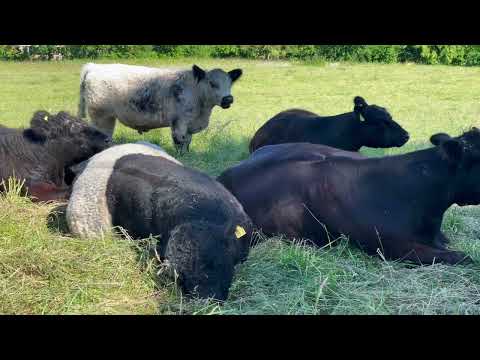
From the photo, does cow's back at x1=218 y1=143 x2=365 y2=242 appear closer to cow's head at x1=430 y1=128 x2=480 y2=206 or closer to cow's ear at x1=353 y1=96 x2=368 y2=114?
cow's head at x1=430 y1=128 x2=480 y2=206

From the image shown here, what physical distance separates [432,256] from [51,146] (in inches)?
181

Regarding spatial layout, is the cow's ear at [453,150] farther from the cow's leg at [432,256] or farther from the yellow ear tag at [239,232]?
the yellow ear tag at [239,232]

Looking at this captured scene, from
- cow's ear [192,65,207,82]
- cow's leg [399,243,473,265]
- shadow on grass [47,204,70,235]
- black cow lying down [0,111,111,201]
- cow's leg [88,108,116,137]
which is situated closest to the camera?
cow's leg [399,243,473,265]

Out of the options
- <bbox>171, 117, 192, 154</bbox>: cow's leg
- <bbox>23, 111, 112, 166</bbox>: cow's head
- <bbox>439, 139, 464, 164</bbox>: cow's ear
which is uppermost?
<bbox>439, 139, 464, 164</bbox>: cow's ear

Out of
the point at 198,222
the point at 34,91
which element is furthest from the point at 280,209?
the point at 34,91

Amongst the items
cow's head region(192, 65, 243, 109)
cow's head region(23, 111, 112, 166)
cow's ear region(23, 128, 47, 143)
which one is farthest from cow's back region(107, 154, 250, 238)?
cow's head region(192, 65, 243, 109)

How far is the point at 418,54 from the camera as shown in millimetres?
24578

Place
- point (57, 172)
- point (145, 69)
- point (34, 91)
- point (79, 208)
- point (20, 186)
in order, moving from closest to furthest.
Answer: point (79, 208), point (20, 186), point (57, 172), point (145, 69), point (34, 91)

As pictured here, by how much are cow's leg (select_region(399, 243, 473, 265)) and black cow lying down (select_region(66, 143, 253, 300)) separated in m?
1.38

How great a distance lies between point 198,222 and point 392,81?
17.5 meters

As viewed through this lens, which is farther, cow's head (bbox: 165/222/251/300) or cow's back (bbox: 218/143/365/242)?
cow's back (bbox: 218/143/365/242)

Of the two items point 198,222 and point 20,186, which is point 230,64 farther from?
point 198,222

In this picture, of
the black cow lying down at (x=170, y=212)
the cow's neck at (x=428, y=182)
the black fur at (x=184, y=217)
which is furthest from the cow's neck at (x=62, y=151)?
the cow's neck at (x=428, y=182)

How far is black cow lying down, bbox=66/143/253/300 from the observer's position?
462 cm
